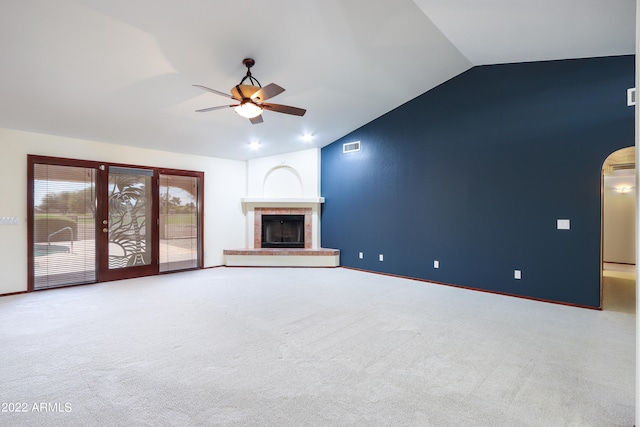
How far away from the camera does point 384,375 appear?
2.40 meters

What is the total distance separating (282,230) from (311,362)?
5203 mm

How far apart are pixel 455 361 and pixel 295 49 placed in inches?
145

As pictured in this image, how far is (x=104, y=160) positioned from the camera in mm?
5617

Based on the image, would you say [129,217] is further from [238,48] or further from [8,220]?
[238,48]

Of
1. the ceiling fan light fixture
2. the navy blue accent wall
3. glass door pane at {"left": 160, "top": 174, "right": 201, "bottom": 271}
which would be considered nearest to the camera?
the ceiling fan light fixture

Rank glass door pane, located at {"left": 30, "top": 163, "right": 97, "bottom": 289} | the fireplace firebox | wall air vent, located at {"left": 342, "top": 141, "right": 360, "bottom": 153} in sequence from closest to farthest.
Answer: glass door pane, located at {"left": 30, "top": 163, "right": 97, "bottom": 289} → wall air vent, located at {"left": 342, "top": 141, "right": 360, "bottom": 153} → the fireplace firebox

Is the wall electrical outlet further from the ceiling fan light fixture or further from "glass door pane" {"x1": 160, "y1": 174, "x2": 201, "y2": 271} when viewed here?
the ceiling fan light fixture

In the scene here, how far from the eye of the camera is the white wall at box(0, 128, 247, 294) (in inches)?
185

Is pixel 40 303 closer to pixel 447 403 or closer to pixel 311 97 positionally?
pixel 311 97

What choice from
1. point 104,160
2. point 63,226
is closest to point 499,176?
point 104,160

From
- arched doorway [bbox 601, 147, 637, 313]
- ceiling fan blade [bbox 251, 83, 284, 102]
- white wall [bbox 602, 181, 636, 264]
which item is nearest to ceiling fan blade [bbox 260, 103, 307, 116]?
ceiling fan blade [bbox 251, 83, 284, 102]

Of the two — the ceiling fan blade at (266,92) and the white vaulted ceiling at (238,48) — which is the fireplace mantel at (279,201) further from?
the ceiling fan blade at (266,92)

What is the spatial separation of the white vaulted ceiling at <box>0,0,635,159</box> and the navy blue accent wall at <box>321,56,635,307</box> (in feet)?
1.40

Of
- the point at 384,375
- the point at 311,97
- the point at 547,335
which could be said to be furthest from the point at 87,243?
the point at 547,335
